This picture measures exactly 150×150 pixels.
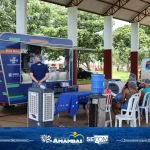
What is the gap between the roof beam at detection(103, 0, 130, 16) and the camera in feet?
50.3

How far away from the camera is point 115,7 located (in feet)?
51.1

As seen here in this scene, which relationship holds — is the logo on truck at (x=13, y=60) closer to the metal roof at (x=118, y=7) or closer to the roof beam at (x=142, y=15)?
the metal roof at (x=118, y=7)

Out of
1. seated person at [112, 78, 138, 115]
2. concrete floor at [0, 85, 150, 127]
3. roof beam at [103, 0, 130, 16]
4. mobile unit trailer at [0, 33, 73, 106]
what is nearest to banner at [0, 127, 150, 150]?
seated person at [112, 78, 138, 115]

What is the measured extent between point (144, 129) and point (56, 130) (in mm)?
931

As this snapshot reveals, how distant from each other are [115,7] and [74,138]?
13455mm

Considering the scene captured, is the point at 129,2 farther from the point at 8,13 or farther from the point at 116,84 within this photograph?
the point at 116,84

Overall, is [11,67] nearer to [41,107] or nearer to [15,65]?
[15,65]

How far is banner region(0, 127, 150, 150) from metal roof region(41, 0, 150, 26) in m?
10.1

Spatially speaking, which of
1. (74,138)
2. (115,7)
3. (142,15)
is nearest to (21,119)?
(74,138)

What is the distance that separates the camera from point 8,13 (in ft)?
58.8

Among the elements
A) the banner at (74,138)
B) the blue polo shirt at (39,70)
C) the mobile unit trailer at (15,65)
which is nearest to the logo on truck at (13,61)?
the mobile unit trailer at (15,65)

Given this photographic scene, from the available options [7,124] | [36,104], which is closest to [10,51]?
[7,124]

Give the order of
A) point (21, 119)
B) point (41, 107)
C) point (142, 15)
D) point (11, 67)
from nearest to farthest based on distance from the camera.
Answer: point (41, 107) → point (21, 119) → point (11, 67) → point (142, 15)

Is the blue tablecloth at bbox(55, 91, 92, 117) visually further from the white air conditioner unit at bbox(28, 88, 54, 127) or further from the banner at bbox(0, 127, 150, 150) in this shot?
the banner at bbox(0, 127, 150, 150)
